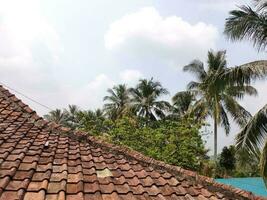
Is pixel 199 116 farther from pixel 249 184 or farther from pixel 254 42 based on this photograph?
pixel 254 42

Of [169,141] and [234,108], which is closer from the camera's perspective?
[169,141]

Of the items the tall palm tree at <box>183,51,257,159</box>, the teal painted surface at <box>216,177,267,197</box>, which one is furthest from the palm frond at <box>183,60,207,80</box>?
the teal painted surface at <box>216,177,267,197</box>

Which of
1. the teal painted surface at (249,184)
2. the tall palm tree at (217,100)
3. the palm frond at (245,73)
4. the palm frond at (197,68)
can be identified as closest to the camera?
the palm frond at (245,73)

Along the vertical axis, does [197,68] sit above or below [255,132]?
above

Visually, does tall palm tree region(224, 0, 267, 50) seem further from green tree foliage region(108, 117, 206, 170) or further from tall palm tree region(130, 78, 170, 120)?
tall palm tree region(130, 78, 170, 120)

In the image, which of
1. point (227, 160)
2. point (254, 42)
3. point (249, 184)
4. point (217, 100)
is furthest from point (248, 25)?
point (227, 160)

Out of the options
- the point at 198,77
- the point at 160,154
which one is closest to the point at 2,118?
the point at 160,154

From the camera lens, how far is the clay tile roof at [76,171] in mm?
4559

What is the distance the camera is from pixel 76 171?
517 centimetres

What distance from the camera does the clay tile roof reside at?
4.56m

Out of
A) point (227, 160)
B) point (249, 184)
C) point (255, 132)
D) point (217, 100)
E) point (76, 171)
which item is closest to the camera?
point (76, 171)

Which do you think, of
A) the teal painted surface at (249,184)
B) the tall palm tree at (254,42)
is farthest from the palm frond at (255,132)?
the teal painted surface at (249,184)

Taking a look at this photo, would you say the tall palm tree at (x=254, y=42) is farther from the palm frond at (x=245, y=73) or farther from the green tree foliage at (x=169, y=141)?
the green tree foliage at (x=169, y=141)

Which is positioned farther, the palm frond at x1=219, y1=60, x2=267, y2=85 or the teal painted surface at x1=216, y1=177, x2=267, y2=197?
the teal painted surface at x1=216, y1=177, x2=267, y2=197
